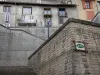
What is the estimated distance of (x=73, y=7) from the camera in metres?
24.1

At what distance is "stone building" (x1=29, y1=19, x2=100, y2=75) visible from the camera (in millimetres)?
5629

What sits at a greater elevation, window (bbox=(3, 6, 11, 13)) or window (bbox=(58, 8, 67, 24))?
window (bbox=(3, 6, 11, 13))

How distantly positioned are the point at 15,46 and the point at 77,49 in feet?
29.5

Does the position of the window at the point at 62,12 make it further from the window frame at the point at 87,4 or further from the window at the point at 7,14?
the window at the point at 7,14

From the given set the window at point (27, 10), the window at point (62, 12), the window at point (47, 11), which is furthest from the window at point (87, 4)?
the window at point (27, 10)

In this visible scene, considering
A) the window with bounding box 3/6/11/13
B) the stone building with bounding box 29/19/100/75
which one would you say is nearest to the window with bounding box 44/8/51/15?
the window with bounding box 3/6/11/13

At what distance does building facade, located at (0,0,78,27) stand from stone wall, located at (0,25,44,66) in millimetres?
7626

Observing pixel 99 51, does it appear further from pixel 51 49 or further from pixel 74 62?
pixel 51 49

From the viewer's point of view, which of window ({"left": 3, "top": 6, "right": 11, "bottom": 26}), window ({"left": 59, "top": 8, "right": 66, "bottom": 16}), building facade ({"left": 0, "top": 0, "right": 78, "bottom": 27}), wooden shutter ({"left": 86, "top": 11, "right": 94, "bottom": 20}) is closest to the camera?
window ({"left": 3, "top": 6, "right": 11, "bottom": 26})

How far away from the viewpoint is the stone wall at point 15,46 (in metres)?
13.2

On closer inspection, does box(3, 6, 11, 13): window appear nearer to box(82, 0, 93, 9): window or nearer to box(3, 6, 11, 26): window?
box(3, 6, 11, 26): window

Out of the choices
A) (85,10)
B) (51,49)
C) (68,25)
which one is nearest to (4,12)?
(85,10)

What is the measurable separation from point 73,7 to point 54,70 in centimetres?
1803

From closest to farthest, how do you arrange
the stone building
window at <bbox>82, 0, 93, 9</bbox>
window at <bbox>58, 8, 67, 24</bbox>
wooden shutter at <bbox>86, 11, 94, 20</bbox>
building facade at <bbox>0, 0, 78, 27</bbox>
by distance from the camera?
the stone building
building facade at <bbox>0, 0, 78, 27</bbox>
window at <bbox>58, 8, 67, 24</bbox>
wooden shutter at <bbox>86, 11, 94, 20</bbox>
window at <bbox>82, 0, 93, 9</bbox>
